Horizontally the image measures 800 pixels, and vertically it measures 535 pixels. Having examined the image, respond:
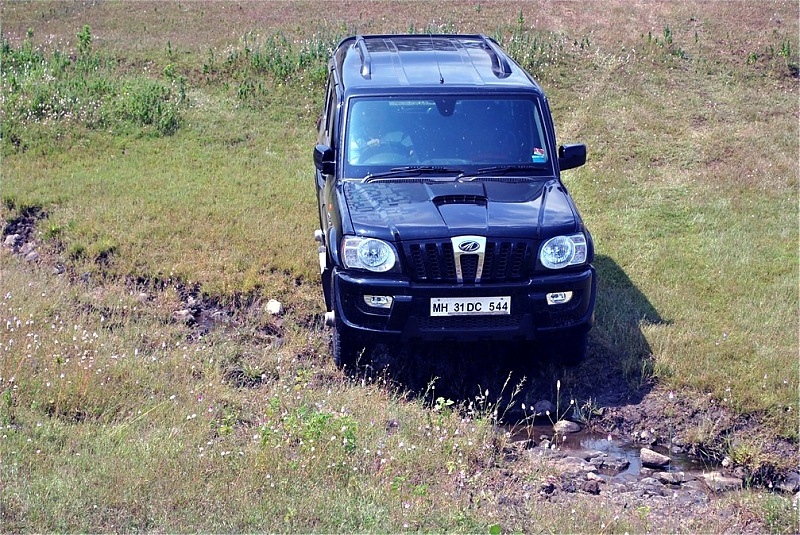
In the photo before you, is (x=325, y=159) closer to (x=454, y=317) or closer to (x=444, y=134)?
(x=444, y=134)

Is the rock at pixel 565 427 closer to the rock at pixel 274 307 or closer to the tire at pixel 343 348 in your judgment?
the tire at pixel 343 348

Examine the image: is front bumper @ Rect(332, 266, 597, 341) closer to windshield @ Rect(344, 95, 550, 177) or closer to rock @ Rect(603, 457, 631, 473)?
rock @ Rect(603, 457, 631, 473)

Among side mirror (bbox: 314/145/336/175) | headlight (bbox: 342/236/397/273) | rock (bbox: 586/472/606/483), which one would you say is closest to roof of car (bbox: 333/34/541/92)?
side mirror (bbox: 314/145/336/175)

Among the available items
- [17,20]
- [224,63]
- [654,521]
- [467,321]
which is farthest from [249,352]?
[17,20]

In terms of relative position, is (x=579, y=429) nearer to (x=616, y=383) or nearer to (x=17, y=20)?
(x=616, y=383)

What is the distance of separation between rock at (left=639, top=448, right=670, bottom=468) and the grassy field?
0.33 metres

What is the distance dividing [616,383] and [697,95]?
902cm

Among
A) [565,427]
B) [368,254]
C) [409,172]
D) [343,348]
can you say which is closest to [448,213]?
[368,254]

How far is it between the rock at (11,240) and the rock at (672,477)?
21.8 ft

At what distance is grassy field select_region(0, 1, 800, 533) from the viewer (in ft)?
14.1

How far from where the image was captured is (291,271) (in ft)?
26.3

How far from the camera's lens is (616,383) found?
6.27 metres

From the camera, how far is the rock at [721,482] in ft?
16.5

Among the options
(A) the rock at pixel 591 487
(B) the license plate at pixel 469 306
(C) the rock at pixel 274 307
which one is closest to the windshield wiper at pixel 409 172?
(B) the license plate at pixel 469 306
